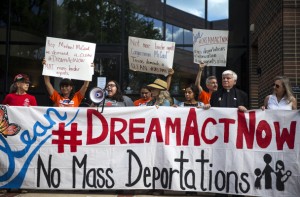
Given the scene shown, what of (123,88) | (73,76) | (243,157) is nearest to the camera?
(243,157)

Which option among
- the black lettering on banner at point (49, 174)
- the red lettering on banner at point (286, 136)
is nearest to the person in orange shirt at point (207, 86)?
the red lettering on banner at point (286, 136)

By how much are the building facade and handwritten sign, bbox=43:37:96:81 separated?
382cm

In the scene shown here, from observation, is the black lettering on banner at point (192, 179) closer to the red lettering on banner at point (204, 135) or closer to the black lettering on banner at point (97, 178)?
the red lettering on banner at point (204, 135)

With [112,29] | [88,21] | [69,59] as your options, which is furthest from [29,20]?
[69,59]

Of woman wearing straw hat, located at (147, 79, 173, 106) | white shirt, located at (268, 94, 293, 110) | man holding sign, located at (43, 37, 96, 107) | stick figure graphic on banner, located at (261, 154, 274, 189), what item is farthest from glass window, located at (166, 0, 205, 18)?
stick figure graphic on banner, located at (261, 154, 274, 189)

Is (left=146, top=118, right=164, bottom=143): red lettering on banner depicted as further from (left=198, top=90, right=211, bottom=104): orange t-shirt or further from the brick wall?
the brick wall

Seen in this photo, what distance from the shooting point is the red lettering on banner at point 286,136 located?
625 cm

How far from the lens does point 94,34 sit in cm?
1111

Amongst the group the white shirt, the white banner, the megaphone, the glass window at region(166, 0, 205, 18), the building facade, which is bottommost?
the white banner

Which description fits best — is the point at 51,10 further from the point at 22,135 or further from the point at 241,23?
the point at 22,135

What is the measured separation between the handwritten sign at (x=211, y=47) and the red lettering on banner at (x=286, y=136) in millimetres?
1721

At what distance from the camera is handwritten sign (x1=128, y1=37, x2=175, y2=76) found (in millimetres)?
7531

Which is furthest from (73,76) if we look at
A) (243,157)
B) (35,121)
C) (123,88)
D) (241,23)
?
(241,23)

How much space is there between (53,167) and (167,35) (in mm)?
5447
